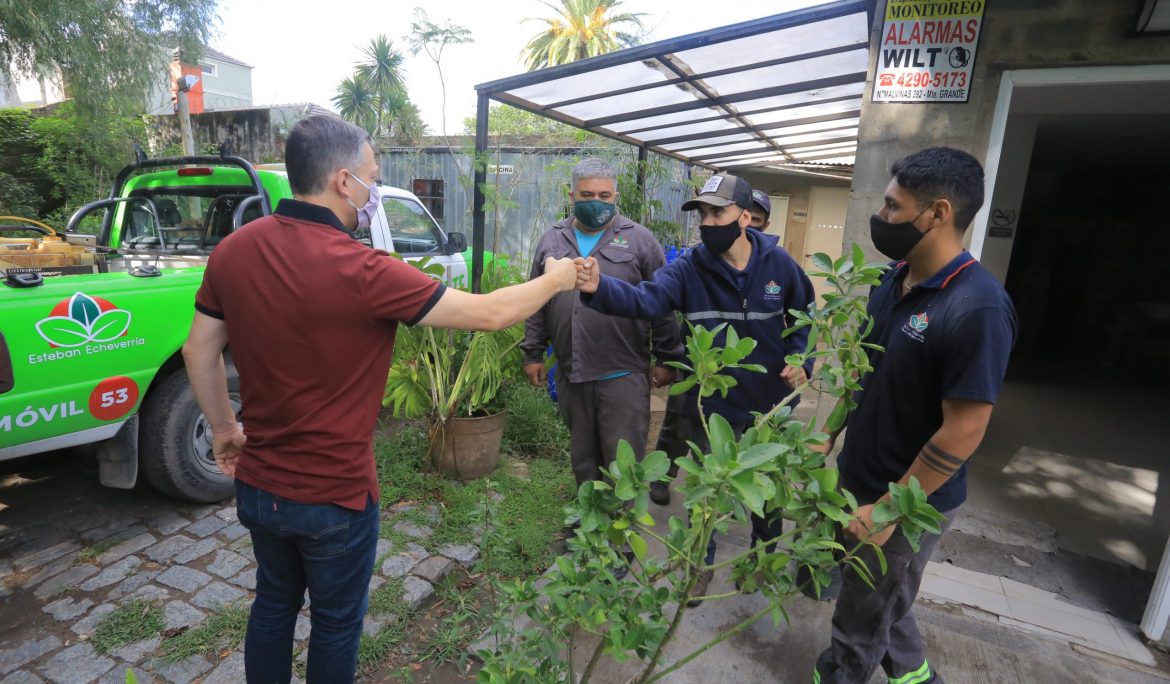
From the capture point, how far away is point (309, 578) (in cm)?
172

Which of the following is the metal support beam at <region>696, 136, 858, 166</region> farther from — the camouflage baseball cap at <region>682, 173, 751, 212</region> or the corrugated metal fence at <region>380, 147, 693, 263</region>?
the camouflage baseball cap at <region>682, 173, 751, 212</region>

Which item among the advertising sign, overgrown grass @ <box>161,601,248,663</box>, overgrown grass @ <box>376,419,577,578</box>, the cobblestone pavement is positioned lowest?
the cobblestone pavement

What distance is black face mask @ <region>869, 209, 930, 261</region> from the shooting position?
1826 millimetres

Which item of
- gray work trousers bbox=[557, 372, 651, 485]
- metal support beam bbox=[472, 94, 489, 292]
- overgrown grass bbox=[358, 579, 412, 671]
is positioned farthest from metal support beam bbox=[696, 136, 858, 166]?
overgrown grass bbox=[358, 579, 412, 671]

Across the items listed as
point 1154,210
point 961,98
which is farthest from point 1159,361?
point 961,98

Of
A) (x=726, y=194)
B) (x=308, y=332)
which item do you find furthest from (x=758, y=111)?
(x=308, y=332)

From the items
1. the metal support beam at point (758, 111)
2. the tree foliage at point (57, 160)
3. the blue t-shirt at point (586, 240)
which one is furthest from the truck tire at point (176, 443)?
the tree foliage at point (57, 160)

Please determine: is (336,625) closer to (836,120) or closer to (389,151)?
(836,120)

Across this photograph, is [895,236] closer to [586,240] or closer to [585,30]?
[586,240]

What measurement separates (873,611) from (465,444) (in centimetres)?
248

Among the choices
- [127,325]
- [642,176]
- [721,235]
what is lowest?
[127,325]

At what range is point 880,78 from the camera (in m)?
2.96

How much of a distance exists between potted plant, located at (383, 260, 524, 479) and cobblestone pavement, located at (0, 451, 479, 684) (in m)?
0.46

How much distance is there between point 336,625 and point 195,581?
1.51m
